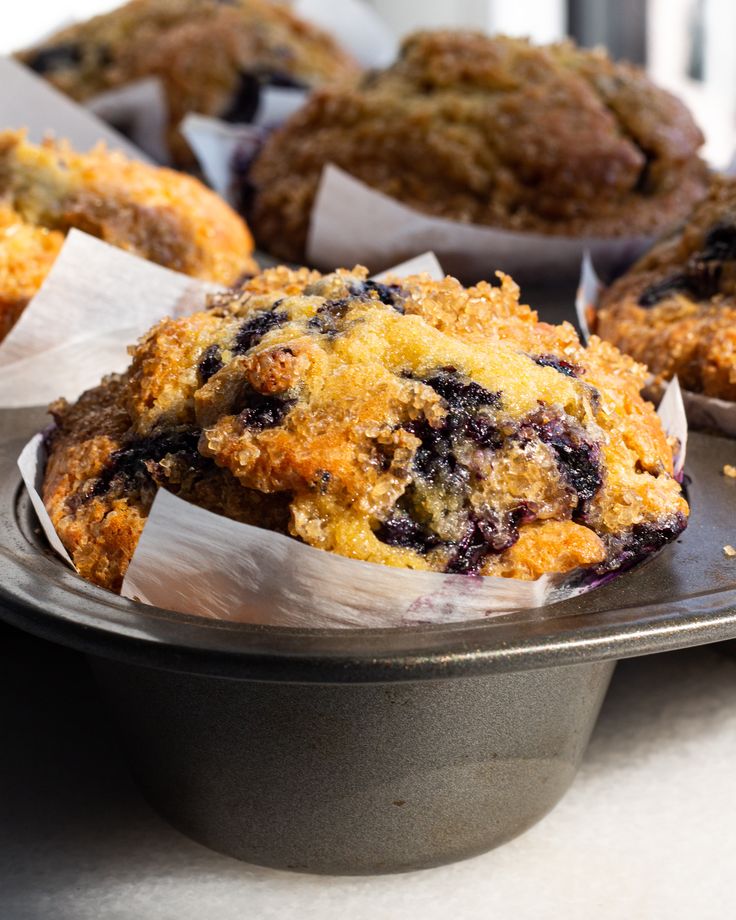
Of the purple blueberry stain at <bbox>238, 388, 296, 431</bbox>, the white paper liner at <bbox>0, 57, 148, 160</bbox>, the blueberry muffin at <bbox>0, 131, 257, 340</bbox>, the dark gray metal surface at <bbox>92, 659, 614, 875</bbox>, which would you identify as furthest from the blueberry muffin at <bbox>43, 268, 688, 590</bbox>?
the white paper liner at <bbox>0, 57, 148, 160</bbox>

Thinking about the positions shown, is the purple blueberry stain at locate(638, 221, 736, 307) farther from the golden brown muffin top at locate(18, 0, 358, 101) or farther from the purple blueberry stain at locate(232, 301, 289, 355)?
the golden brown muffin top at locate(18, 0, 358, 101)

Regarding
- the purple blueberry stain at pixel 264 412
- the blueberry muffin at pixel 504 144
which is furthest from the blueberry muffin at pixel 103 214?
the purple blueberry stain at pixel 264 412

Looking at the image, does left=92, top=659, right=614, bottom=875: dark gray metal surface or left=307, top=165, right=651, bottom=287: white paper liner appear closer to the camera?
left=92, top=659, right=614, bottom=875: dark gray metal surface

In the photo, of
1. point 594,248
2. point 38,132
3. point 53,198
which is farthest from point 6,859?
point 38,132

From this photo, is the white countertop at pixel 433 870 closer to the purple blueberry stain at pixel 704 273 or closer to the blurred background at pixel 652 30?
the purple blueberry stain at pixel 704 273

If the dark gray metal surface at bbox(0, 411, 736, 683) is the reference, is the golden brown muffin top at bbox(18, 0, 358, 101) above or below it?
below

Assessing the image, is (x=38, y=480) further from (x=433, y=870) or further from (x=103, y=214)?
(x=103, y=214)
